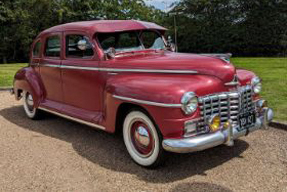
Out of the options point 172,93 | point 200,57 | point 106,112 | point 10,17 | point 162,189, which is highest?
point 10,17

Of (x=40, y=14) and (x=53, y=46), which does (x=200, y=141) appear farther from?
(x=40, y=14)

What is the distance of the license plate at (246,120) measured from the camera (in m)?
3.66

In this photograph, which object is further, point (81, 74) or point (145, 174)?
point (81, 74)

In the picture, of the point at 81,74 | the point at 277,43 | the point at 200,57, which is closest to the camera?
the point at 200,57

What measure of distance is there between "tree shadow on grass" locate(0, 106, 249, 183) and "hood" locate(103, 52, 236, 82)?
110 cm

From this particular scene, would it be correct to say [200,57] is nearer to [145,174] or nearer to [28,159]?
[145,174]

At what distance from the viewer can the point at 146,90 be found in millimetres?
3559

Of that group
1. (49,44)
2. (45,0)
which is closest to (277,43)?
(45,0)

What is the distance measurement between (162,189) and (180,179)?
30 cm

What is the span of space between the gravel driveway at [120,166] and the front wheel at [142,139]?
14cm

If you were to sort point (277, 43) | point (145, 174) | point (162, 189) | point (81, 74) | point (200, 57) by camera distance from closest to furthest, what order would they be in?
1. point (162, 189)
2. point (145, 174)
3. point (200, 57)
4. point (81, 74)
5. point (277, 43)

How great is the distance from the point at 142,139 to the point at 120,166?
A: 0.46 metres

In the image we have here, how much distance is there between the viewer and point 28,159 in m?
4.27

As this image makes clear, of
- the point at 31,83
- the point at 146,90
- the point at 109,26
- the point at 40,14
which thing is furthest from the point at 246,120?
the point at 40,14
